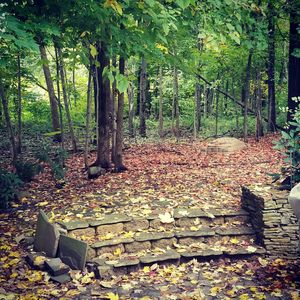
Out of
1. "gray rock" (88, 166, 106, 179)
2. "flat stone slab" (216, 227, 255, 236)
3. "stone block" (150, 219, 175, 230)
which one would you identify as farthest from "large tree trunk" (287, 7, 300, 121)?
"gray rock" (88, 166, 106, 179)

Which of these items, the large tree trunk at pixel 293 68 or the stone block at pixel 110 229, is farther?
the large tree trunk at pixel 293 68

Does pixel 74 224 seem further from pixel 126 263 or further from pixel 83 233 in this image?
pixel 126 263

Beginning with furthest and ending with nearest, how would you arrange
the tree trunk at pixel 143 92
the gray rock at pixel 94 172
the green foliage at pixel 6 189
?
the tree trunk at pixel 143 92 → the gray rock at pixel 94 172 → the green foliage at pixel 6 189

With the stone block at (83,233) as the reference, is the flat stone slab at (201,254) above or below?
below

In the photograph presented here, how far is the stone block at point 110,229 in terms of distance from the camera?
18.1 feet

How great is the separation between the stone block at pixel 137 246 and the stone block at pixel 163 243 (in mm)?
88

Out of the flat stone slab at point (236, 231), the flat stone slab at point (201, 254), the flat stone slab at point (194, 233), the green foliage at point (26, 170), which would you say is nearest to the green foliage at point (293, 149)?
the flat stone slab at point (236, 231)

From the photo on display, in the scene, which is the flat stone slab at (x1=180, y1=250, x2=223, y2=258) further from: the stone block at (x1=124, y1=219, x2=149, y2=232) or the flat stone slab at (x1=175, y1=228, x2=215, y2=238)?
the stone block at (x1=124, y1=219, x2=149, y2=232)

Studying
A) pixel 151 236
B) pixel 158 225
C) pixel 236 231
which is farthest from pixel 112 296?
pixel 236 231

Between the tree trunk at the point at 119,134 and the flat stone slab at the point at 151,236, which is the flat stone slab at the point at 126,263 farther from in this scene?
the tree trunk at the point at 119,134

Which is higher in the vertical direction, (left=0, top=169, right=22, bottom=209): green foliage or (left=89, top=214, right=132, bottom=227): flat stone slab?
(left=0, top=169, right=22, bottom=209): green foliage

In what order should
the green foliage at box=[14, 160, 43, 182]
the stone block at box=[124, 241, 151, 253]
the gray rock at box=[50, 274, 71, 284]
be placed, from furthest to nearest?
the green foliage at box=[14, 160, 43, 182], the stone block at box=[124, 241, 151, 253], the gray rock at box=[50, 274, 71, 284]

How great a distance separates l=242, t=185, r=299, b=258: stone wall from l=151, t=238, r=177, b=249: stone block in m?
1.37

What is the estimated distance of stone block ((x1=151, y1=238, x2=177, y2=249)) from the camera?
5.40 m
